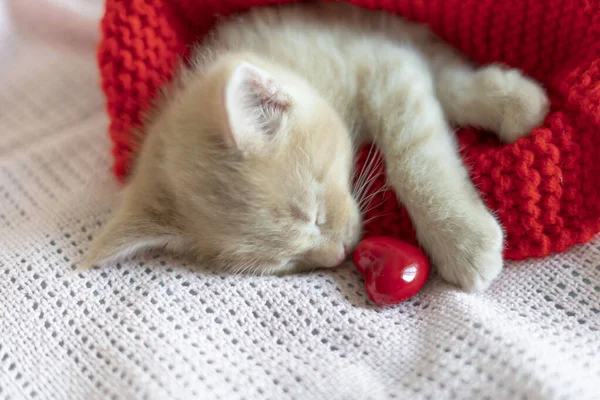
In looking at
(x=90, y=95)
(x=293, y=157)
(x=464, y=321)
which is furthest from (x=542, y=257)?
(x=90, y=95)

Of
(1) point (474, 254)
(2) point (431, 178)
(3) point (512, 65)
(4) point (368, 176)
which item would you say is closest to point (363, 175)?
(4) point (368, 176)

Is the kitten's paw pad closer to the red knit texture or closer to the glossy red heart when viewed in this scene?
the red knit texture

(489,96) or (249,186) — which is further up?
(489,96)

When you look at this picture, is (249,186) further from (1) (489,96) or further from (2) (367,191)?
(1) (489,96)

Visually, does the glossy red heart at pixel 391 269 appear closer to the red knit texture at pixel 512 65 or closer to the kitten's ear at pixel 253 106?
the red knit texture at pixel 512 65

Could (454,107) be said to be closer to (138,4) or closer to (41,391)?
(138,4)
